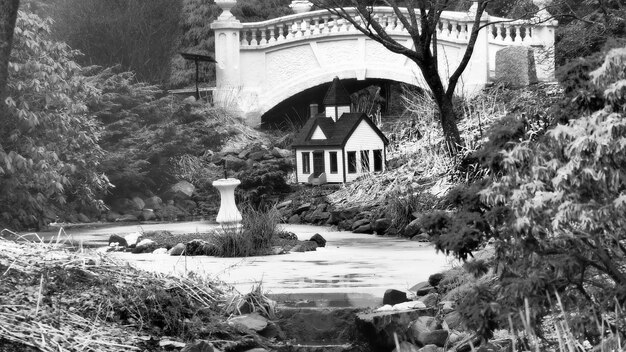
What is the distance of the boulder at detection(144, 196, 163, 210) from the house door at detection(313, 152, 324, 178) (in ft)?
11.8

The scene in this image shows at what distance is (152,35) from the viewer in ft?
93.7

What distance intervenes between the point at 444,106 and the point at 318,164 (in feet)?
13.0

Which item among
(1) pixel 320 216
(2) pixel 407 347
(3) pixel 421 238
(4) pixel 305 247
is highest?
(2) pixel 407 347

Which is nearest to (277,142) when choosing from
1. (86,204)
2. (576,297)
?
(86,204)

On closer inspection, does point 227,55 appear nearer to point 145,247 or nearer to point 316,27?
point 316,27

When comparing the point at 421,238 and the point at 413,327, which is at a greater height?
the point at 413,327

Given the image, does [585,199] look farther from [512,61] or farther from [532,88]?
[512,61]

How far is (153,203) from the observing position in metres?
21.9

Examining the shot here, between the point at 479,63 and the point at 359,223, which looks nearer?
the point at 359,223

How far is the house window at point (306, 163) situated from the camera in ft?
64.7

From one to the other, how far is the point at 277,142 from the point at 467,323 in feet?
69.3

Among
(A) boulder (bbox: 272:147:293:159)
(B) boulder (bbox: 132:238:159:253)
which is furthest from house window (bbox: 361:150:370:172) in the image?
(B) boulder (bbox: 132:238:159:253)

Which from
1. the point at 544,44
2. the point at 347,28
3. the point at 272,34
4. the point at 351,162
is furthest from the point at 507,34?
the point at 351,162

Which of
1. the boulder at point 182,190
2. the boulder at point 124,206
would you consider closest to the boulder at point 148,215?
the boulder at point 124,206
